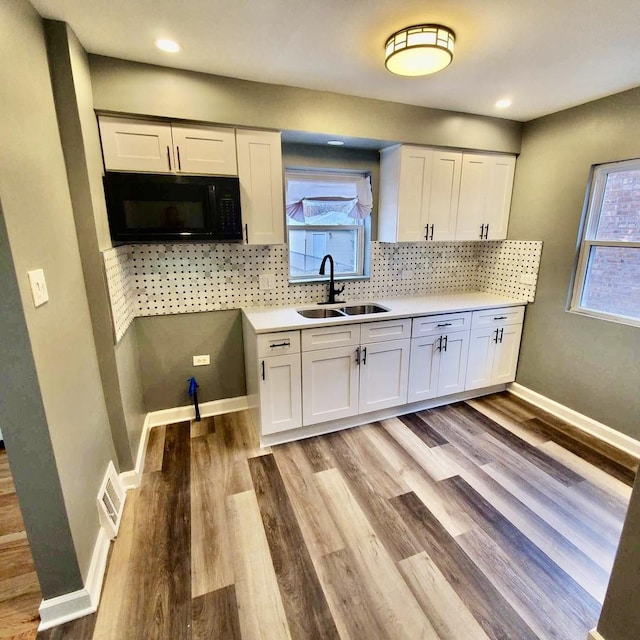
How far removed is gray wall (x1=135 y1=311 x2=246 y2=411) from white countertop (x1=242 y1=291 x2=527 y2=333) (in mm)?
302

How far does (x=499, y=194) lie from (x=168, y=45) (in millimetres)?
2789

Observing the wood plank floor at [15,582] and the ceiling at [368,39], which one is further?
the ceiling at [368,39]

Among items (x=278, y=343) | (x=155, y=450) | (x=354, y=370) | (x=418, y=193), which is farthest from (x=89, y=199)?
(x=418, y=193)

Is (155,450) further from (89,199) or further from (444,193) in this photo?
(444,193)

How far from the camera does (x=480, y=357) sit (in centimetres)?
305

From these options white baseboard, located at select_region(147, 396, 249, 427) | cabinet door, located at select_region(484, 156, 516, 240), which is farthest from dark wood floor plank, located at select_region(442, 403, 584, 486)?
white baseboard, located at select_region(147, 396, 249, 427)

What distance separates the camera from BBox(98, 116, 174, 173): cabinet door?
1.98 m

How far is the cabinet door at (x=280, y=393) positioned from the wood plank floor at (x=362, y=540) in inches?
8.4

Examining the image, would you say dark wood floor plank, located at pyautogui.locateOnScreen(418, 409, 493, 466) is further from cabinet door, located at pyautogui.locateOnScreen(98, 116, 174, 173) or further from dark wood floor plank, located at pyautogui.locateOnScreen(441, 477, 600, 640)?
cabinet door, located at pyautogui.locateOnScreen(98, 116, 174, 173)

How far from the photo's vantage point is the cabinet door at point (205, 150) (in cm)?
212

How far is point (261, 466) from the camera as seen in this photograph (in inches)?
90.0

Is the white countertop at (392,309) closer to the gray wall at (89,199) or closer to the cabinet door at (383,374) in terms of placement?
the cabinet door at (383,374)

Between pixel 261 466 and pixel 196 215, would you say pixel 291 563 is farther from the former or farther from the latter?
pixel 196 215

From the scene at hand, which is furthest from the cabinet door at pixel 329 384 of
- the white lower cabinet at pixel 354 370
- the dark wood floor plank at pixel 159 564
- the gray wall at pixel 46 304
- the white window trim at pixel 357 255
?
the gray wall at pixel 46 304
